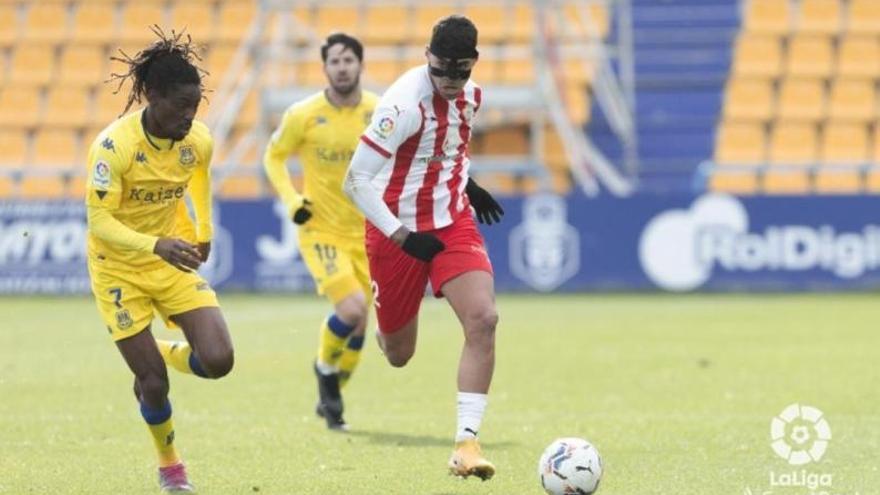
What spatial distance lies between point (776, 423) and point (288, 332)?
27.6ft

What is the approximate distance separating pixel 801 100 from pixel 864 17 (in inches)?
88.3

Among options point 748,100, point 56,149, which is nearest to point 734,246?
point 748,100

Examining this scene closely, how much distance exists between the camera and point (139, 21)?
29688 mm

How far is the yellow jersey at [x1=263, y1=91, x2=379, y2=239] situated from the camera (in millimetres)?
11836

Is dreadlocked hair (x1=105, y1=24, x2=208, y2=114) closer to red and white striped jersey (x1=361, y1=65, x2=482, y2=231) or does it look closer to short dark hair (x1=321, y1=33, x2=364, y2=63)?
red and white striped jersey (x1=361, y1=65, x2=482, y2=231)

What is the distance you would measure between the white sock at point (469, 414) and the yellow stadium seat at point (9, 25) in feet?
76.1

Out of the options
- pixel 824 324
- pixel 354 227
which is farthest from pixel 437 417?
pixel 824 324

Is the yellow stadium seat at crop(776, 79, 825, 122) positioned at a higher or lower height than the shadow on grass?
higher

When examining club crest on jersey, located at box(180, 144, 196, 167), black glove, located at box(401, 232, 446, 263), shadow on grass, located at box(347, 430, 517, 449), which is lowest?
shadow on grass, located at box(347, 430, 517, 449)

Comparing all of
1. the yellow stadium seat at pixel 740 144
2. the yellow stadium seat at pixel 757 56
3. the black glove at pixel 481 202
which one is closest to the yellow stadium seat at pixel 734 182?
the yellow stadium seat at pixel 740 144

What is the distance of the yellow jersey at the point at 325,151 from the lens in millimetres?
11836

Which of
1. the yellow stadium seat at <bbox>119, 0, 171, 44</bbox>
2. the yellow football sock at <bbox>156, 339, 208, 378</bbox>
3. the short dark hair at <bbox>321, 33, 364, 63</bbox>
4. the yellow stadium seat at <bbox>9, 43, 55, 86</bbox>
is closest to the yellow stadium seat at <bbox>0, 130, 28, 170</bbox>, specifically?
the yellow stadium seat at <bbox>9, 43, 55, 86</bbox>

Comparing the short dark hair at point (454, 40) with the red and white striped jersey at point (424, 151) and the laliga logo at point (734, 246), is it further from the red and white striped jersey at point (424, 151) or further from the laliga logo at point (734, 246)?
the laliga logo at point (734, 246)

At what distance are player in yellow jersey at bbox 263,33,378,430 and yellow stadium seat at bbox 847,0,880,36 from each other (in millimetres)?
18263
